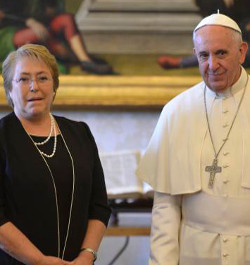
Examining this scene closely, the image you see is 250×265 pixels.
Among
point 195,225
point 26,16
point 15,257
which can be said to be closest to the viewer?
point 15,257

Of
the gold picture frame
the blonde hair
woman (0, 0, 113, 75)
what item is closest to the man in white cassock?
the blonde hair

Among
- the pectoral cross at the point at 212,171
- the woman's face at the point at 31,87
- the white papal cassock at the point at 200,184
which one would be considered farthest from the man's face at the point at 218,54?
the woman's face at the point at 31,87

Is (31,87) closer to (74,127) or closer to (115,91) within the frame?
(74,127)

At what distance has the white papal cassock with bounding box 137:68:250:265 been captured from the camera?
8.50 ft

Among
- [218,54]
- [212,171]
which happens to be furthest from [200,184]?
[218,54]

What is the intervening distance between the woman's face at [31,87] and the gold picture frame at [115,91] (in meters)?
1.43

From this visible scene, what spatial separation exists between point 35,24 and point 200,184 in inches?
66.6

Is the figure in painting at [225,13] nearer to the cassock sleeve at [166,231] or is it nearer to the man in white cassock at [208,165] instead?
the man in white cassock at [208,165]

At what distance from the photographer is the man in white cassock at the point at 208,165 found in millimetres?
2582

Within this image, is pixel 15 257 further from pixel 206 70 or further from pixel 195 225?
pixel 206 70

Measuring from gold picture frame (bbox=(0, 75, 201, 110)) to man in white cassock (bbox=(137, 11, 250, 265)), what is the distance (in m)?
0.99

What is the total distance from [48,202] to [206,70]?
0.84m

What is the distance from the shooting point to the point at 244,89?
2752mm

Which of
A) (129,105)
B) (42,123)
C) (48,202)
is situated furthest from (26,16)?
(48,202)
